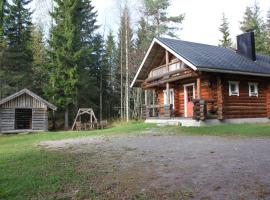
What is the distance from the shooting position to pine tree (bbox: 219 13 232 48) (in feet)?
158

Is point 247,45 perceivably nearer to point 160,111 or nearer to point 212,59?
point 212,59

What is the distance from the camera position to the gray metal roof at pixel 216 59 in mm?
17188

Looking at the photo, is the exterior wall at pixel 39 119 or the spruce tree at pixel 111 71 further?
the spruce tree at pixel 111 71

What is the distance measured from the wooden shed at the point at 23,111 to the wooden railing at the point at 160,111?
862 cm

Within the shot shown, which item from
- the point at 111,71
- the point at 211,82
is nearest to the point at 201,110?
A: the point at 211,82

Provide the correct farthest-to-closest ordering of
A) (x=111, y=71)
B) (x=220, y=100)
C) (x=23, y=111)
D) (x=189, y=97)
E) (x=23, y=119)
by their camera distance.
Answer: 1. (x=111, y=71)
2. (x=23, y=119)
3. (x=23, y=111)
4. (x=189, y=97)
5. (x=220, y=100)

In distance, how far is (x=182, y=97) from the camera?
21.7 m

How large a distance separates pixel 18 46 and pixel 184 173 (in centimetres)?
3274

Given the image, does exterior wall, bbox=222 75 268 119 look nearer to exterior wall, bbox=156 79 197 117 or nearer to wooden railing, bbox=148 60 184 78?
wooden railing, bbox=148 60 184 78

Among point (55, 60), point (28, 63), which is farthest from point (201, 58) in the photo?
point (28, 63)

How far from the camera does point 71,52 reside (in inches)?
1235

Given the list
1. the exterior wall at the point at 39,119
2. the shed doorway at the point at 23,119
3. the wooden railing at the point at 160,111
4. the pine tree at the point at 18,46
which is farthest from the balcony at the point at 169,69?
the pine tree at the point at 18,46

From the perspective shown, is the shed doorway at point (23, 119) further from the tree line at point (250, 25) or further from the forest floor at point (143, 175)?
the tree line at point (250, 25)

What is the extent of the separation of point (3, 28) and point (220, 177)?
33.1 meters
